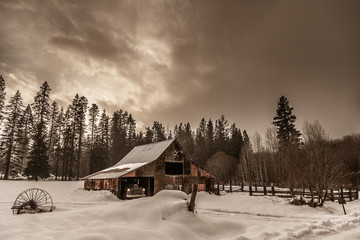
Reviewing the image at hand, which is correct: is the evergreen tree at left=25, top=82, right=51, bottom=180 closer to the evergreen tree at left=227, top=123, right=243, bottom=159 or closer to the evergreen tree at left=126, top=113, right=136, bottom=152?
the evergreen tree at left=126, top=113, right=136, bottom=152

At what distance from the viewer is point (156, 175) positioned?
82.7 ft

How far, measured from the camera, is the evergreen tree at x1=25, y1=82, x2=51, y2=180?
123ft

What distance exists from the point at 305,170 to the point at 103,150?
43312 millimetres

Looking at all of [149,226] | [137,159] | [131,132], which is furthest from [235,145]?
[149,226]

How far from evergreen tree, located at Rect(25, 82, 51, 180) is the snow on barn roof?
47.4 feet

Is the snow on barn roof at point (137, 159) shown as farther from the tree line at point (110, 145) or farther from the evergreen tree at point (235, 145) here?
the evergreen tree at point (235, 145)

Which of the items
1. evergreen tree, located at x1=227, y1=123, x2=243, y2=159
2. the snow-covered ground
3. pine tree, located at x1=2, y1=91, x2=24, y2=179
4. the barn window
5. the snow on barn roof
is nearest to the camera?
the snow-covered ground

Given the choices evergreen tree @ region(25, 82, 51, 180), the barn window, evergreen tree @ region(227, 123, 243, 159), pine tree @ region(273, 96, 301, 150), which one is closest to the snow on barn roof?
the barn window

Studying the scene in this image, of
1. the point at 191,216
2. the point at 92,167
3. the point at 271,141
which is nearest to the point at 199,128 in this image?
the point at 271,141

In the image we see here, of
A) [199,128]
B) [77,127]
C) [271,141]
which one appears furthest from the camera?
[199,128]

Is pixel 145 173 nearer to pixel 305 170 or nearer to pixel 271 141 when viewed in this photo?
pixel 305 170

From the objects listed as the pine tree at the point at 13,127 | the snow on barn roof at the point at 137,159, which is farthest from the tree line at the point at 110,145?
the snow on barn roof at the point at 137,159

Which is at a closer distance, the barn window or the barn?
the barn

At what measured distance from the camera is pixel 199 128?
80125 millimetres
